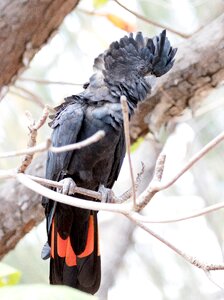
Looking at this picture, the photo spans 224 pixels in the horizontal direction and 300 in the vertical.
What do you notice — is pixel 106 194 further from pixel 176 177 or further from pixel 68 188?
pixel 176 177

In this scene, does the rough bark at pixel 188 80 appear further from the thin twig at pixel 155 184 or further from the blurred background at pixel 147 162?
the thin twig at pixel 155 184

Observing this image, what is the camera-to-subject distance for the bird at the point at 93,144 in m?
1.83

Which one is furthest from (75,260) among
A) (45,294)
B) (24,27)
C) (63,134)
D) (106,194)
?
(45,294)

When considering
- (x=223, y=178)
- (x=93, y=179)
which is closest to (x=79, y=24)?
(x=223, y=178)

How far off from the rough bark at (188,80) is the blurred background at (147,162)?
6.8 inches

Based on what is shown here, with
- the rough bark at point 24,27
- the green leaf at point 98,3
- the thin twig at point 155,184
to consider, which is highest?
the rough bark at point 24,27

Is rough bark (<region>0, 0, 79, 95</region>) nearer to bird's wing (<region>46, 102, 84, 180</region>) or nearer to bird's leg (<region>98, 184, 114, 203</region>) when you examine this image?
bird's wing (<region>46, 102, 84, 180</region>)

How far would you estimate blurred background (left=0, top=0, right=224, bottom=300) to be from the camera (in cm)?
264

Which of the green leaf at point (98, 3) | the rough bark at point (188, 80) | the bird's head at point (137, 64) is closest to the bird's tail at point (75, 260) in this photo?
the bird's head at point (137, 64)

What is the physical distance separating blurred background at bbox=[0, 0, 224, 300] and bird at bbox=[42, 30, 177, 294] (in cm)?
56

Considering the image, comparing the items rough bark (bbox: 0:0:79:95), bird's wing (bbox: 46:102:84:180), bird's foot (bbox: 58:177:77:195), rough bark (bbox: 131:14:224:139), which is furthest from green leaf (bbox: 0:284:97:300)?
rough bark (bbox: 131:14:224:139)

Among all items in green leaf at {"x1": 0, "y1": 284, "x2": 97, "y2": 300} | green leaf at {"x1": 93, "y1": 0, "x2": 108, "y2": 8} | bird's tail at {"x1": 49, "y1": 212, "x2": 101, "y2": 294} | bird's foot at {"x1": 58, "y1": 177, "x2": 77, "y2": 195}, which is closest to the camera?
green leaf at {"x1": 0, "y1": 284, "x2": 97, "y2": 300}

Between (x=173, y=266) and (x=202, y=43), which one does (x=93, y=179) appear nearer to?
(x=202, y=43)

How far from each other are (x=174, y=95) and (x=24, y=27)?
67 centimetres
